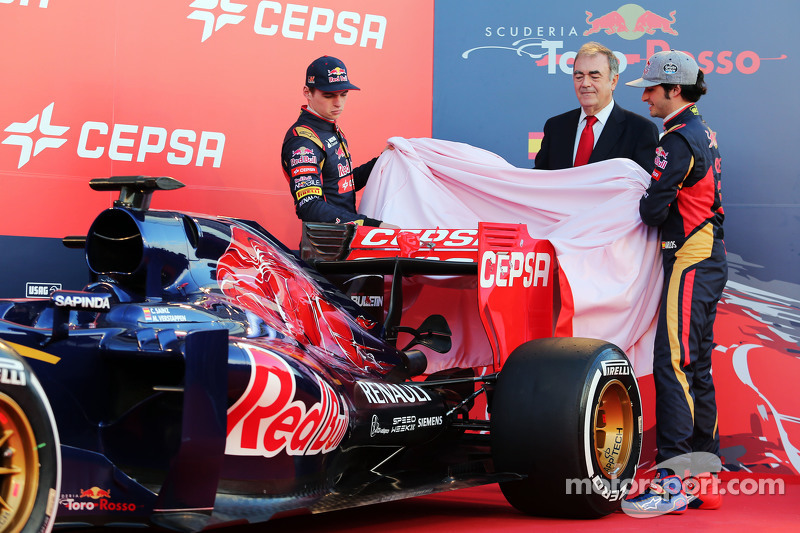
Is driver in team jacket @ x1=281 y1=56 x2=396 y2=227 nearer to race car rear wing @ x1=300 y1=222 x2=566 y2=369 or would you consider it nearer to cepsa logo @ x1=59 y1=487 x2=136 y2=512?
race car rear wing @ x1=300 y1=222 x2=566 y2=369

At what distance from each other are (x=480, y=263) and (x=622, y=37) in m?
2.88

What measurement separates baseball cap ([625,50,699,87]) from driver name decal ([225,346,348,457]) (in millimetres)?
2632

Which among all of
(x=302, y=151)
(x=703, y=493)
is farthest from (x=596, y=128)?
(x=703, y=493)

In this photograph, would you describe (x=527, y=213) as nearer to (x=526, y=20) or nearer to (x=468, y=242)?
(x=468, y=242)

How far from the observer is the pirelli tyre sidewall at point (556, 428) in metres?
3.97

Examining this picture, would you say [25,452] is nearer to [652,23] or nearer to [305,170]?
[305,170]

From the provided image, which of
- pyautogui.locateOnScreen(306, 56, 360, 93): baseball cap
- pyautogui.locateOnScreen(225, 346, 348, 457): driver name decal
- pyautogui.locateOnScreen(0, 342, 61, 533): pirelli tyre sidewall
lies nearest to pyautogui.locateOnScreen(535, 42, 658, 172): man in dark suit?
pyautogui.locateOnScreen(306, 56, 360, 93): baseball cap

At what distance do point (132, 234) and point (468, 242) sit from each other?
5.40ft

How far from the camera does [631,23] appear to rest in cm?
651

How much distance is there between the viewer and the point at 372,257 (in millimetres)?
4672

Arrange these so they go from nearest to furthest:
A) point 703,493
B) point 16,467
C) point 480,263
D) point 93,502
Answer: point 16,467 < point 93,502 < point 480,263 < point 703,493

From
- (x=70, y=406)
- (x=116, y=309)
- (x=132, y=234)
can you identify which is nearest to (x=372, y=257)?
Answer: (x=132, y=234)

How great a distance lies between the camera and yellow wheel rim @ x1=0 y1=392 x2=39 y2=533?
243cm

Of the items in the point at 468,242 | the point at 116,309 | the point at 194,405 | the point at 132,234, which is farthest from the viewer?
the point at 468,242
